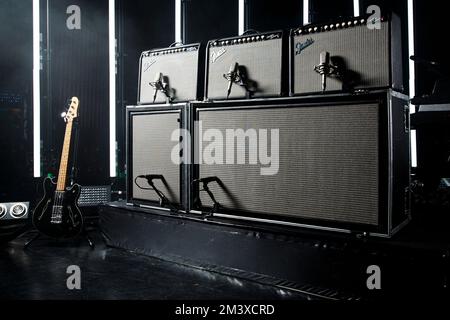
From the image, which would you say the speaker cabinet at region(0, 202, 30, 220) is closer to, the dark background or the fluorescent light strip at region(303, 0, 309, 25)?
the dark background

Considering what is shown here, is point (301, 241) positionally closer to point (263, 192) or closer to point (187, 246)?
point (263, 192)

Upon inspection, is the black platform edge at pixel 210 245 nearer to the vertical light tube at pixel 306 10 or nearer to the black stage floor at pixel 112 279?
the black stage floor at pixel 112 279

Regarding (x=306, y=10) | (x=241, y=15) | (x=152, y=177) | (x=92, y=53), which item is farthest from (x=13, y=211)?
(x=306, y=10)

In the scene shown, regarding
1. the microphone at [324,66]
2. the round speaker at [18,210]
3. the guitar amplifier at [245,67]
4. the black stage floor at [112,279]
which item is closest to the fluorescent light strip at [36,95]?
the round speaker at [18,210]

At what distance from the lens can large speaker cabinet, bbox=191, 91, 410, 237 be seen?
1748mm

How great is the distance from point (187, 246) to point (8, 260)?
105cm

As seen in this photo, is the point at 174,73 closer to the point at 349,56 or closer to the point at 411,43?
the point at 349,56

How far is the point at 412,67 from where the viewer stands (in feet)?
11.3

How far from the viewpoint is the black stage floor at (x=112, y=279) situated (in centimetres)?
189

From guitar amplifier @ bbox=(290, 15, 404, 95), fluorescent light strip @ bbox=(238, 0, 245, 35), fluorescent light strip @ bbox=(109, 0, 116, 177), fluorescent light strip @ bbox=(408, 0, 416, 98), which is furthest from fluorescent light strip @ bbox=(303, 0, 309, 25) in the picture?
guitar amplifier @ bbox=(290, 15, 404, 95)

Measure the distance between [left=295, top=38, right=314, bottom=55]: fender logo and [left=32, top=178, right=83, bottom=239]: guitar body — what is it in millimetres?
1684

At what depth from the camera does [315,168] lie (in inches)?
74.9

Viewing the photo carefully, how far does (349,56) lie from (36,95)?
2506 mm
